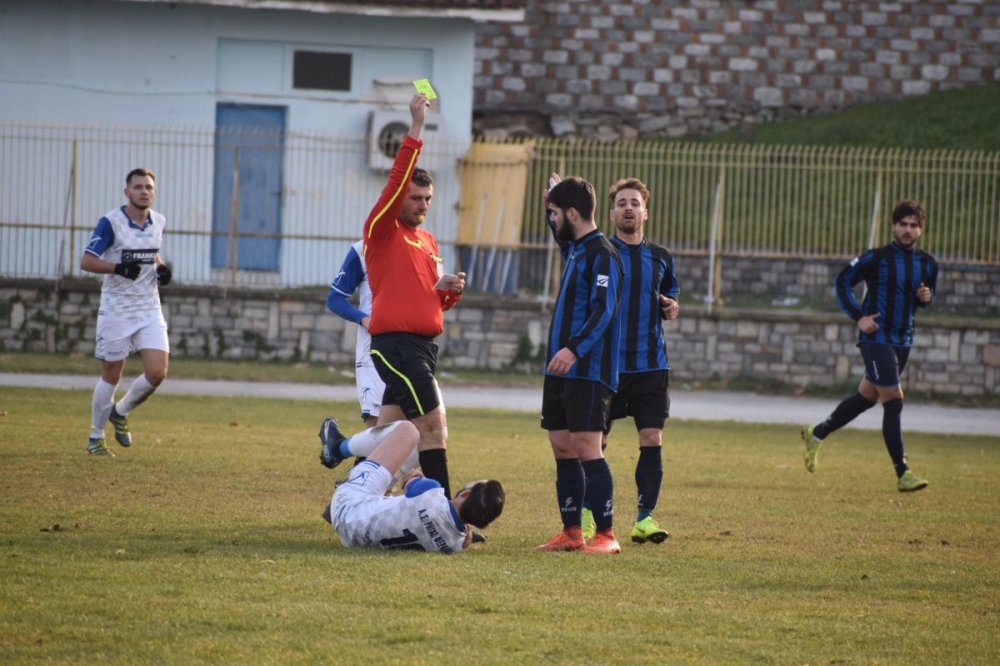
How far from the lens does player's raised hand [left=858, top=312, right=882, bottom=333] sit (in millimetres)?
11539

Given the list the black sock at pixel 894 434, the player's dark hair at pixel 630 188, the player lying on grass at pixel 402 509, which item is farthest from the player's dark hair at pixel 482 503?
the black sock at pixel 894 434

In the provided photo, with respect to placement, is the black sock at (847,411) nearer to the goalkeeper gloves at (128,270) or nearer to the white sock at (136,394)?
A: the white sock at (136,394)

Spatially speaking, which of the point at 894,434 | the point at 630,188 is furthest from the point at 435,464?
the point at 894,434

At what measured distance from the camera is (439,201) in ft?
75.9

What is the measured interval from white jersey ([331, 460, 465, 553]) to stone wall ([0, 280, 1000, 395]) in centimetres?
1356

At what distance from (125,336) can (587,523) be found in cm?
444

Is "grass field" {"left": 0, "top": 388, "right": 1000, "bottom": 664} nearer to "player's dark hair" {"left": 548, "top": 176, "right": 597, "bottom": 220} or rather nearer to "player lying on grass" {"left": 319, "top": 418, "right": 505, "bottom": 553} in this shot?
"player lying on grass" {"left": 319, "top": 418, "right": 505, "bottom": 553}

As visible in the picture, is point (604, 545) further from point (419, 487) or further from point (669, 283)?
point (669, 283)

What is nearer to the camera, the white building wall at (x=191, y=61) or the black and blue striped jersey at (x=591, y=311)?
the black and blue striped jersey at (x=591, y=311)

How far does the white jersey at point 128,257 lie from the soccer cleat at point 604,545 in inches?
189

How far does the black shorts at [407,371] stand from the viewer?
26.5 feet

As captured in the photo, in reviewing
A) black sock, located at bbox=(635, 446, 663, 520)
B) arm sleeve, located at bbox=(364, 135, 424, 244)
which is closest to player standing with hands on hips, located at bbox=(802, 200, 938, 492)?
black sock, located at bbox=(635, 446, 663, 520)

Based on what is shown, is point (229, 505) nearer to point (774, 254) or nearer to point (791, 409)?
point (791, 409)

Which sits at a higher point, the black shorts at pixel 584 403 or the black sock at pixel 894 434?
the black shorts at pixel 584 403
